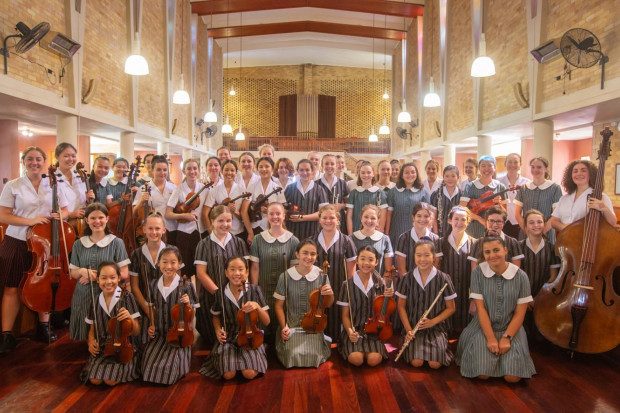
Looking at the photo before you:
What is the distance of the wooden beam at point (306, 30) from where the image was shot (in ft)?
40.8

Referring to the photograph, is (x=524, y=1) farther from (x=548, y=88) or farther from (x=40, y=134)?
(x=40, y=134)

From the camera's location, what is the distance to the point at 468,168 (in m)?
4.63

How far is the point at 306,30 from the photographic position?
41.5ft

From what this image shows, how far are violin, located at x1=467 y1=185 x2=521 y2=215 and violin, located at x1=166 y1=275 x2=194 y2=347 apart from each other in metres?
2.70

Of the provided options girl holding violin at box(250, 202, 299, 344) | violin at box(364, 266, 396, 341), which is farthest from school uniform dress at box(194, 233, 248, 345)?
violin at box(364, 266, 396, 341)

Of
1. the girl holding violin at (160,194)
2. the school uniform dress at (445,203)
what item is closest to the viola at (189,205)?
the girl holding violin at (160,194)

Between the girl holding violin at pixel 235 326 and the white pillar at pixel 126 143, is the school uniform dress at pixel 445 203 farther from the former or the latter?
the white pillar at pixel 126 143

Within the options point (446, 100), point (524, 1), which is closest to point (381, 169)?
point (524, 1)

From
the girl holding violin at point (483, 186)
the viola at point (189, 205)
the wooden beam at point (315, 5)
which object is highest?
the wooden beam at point (315, 5)

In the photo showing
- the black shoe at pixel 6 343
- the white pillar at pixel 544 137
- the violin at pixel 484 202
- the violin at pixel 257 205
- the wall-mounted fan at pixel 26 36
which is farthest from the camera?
the white pillar at pixel 544 137

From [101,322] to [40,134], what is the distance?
10.4 m

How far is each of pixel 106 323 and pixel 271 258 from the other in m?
1.16

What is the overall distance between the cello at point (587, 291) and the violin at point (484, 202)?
1.00m

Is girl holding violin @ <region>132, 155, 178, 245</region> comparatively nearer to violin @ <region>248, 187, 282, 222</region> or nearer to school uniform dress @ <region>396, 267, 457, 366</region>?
violin @ <region>248, 187, 282, 222</region>
